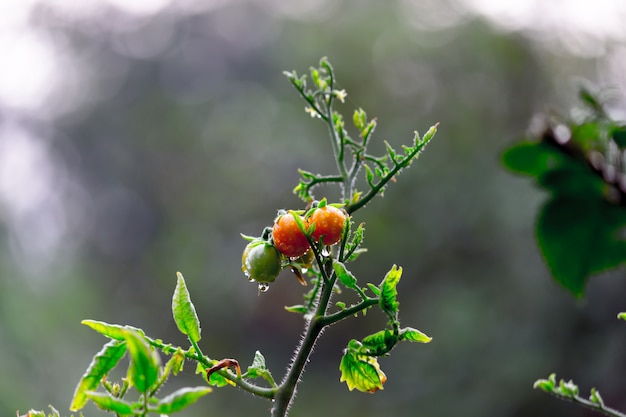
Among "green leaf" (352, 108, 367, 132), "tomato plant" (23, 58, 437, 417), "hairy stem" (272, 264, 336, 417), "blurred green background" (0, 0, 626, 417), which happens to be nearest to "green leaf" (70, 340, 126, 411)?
"tomato plant" (23, 58, 437, 417)

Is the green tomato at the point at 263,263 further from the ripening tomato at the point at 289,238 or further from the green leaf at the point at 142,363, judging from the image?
the green leaf at the point at 142,363

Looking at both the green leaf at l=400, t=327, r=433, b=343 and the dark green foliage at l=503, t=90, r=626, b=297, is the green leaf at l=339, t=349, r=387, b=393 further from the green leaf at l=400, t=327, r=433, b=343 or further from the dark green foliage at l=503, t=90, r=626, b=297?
the dark green foliage at l=503, t=90, r=626, b=297

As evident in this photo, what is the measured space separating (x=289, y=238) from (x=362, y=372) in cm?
12

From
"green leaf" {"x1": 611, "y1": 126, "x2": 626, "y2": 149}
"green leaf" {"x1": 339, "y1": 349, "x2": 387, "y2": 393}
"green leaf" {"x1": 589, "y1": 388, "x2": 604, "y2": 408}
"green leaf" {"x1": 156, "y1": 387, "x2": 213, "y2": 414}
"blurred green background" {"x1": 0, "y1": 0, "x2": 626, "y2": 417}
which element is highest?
"blurred green background" {"x1": 0, "y1": 0, "x2": 626, "y2": 417}

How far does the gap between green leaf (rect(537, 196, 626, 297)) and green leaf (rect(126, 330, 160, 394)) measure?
0.35 meters

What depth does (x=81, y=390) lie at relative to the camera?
14.7 inches

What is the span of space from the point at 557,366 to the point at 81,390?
13.9ft

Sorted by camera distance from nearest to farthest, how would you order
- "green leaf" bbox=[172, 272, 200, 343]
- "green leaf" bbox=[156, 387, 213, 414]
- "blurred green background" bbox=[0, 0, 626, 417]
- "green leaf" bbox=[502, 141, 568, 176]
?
"green leaf" bbox=[156, 387, 213, 414], "green leaf" bbox=[172, 272, 200, 343], "green leaf" bbox=[502, 141, 568, 176], "blurred green background" bbox=[0, 0, 626, 417]

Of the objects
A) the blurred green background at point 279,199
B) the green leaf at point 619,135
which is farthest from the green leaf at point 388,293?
the blurred green background at point 279,199

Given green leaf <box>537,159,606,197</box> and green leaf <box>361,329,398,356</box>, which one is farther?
green leaf <box>537,159,606,197</box>

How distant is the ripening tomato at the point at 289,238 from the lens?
0.48 meters

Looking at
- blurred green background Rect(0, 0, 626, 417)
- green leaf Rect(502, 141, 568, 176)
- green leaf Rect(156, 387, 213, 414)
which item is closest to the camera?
green leaf Rect(156, 387, 213, 414)

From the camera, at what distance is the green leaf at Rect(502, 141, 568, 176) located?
0.51 m

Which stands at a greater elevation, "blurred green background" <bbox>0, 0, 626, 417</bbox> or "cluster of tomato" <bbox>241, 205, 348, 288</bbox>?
"blurred green background" <bbox>0, 0, 626, 417</bbox>
